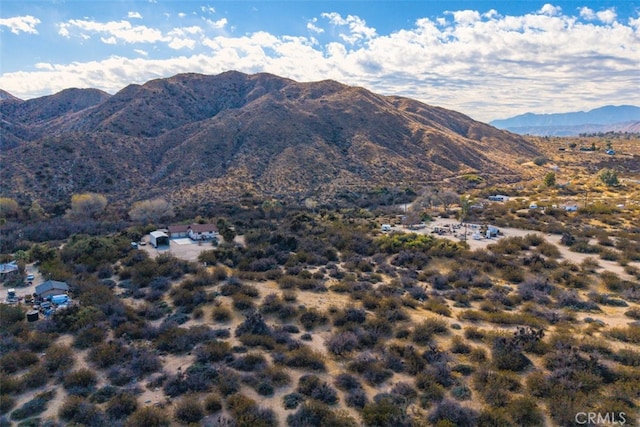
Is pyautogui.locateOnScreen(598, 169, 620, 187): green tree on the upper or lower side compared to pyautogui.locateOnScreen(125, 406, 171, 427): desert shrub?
lower

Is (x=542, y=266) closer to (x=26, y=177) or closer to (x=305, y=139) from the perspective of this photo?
(x=305, y=139)

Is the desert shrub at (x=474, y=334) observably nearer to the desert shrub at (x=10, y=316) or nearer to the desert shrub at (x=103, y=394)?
the desert shrub at (x=103, y=394)

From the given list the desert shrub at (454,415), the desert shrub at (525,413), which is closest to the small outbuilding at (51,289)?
the desert shrub at (454,415)

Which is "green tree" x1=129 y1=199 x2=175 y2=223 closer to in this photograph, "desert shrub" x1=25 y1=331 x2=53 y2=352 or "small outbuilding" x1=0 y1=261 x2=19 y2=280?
"small outbuilding" x1=0 y1=261 x2=19 y2=280

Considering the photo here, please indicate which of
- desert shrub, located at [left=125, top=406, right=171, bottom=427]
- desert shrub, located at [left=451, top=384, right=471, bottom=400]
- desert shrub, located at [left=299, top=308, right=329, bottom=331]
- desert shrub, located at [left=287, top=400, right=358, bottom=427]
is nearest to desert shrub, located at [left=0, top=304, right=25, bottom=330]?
desert shrub, located at [left=125, top=406, right=171, bottom=427]

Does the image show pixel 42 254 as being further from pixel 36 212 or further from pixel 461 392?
pixel 461 392

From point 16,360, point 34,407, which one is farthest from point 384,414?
point 16,360

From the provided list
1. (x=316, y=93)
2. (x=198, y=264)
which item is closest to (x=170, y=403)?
(x=198, y=264)
